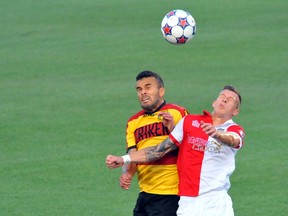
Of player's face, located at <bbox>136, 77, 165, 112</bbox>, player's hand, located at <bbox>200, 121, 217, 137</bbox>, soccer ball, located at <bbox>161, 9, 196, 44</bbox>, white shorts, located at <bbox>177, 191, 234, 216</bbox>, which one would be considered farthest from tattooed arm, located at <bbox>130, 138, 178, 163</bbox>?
soccer ball, located at <bbox>161, 9, 196, 44</bbox>

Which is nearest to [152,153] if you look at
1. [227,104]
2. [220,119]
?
[220,119]

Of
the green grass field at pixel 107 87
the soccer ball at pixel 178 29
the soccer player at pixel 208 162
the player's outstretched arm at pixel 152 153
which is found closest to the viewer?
the soccer player at pixel 208 162

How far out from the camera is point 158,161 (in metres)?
9.30

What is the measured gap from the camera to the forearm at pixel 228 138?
8312 millimetres

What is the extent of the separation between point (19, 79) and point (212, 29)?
730cm

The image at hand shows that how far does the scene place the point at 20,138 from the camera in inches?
659

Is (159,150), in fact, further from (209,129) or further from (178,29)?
(178,29)

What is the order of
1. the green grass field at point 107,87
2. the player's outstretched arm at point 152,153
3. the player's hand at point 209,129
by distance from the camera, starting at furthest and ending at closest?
1. the green grass field at point 107,87
2. the player's outstretched arm at point 152,153
3. the player's hand at point 209,129

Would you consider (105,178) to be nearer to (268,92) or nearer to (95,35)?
(268,92)

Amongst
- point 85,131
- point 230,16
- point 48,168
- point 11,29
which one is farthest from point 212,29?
point 48,168

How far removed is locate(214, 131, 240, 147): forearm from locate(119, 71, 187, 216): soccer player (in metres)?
0.87

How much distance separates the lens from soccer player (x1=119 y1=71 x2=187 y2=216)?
9312 millimetres

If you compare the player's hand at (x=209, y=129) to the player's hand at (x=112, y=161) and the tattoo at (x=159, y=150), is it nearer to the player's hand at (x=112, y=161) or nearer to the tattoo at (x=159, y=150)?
the tattoo at (x=159, y=150)

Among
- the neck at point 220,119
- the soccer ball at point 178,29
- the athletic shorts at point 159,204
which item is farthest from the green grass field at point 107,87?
A: the neck at point 220,119
